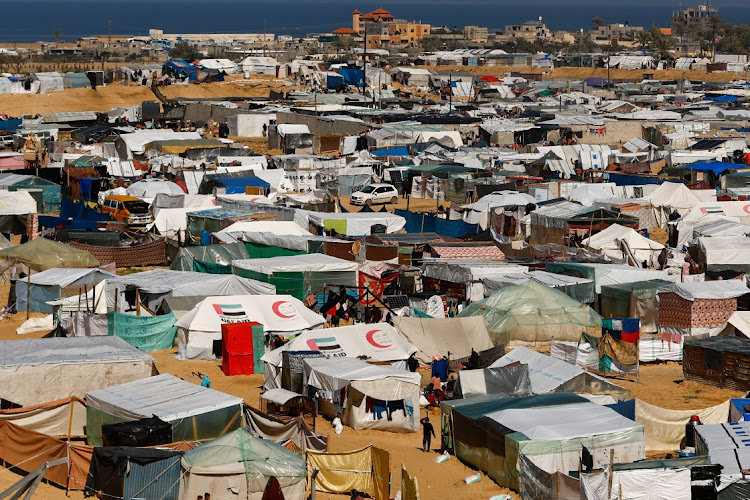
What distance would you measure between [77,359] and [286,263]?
6929 mm

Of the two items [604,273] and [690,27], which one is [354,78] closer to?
[604,273]

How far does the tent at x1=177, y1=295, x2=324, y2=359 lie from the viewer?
19.5 meters

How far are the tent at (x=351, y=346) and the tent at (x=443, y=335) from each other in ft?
2.29

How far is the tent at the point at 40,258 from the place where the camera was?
24.1m

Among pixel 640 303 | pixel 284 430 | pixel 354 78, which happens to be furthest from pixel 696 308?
pixel 354 78

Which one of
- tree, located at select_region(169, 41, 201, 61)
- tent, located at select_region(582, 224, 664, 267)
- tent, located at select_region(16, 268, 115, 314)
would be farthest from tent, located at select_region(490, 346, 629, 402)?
tree, located at select_region(169, 41, 201, 61)

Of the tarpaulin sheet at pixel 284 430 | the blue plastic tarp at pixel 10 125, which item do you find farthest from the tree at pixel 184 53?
the tarpaulin sheet at pixel 284 430

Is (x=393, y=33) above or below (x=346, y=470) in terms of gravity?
above

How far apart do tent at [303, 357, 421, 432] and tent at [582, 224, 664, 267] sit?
11.1 meters

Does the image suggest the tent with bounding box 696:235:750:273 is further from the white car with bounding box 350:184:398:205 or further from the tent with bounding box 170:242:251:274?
the white car with bounding box 350:184:398:205

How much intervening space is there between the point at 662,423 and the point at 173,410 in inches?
265

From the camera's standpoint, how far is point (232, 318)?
64.1 feet

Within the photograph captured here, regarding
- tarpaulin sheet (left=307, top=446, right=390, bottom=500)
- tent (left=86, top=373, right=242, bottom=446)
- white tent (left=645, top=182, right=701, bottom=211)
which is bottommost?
tarpaulin sheet (left=307, top=446, right=390, bottom=500)

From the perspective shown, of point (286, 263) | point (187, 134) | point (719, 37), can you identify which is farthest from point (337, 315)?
point (719, 37)
